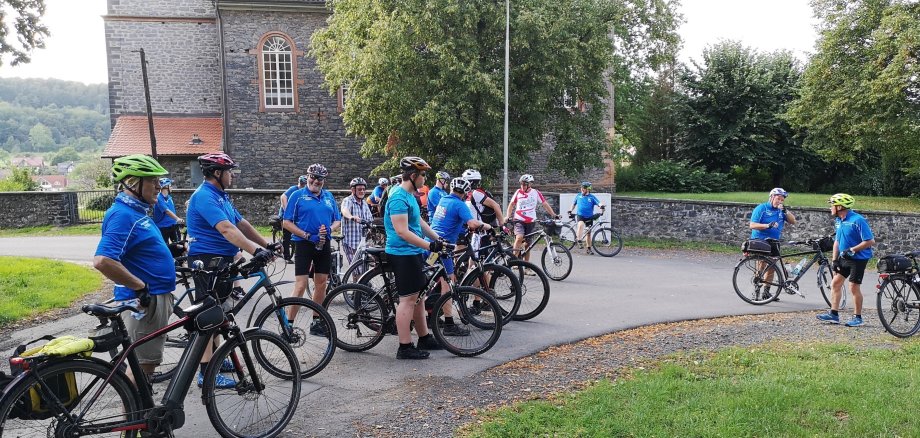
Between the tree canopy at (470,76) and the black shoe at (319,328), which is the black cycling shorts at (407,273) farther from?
the tree canopy at (470,76)

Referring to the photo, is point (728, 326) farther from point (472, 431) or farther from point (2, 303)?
point (2, 303)

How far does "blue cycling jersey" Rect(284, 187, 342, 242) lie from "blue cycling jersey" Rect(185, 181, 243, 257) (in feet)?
5.10

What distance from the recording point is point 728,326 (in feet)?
29.3

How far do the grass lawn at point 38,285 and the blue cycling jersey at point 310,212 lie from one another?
4338 millimetres

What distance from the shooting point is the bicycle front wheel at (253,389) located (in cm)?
463

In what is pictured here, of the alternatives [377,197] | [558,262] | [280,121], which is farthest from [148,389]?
[280,121]

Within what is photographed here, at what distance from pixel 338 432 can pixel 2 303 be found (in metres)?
7.41

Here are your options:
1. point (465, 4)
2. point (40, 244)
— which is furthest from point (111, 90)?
point (465, 4)

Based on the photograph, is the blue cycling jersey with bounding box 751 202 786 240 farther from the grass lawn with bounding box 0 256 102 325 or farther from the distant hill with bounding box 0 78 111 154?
the distant hill with bounding box 0 78 111 154

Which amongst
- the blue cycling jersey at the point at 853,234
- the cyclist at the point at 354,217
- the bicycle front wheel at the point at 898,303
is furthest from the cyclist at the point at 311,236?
the bicycle front wheel at the point at 898,303

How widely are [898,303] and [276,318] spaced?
7484 millimetres

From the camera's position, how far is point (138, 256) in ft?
15.1

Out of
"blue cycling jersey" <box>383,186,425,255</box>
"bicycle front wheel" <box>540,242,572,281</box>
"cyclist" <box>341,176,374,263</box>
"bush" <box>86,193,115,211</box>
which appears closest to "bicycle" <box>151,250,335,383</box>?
"blue cycling jersey" <box>383,186,425,255</box>

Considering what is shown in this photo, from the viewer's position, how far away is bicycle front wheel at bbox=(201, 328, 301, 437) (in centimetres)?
463
